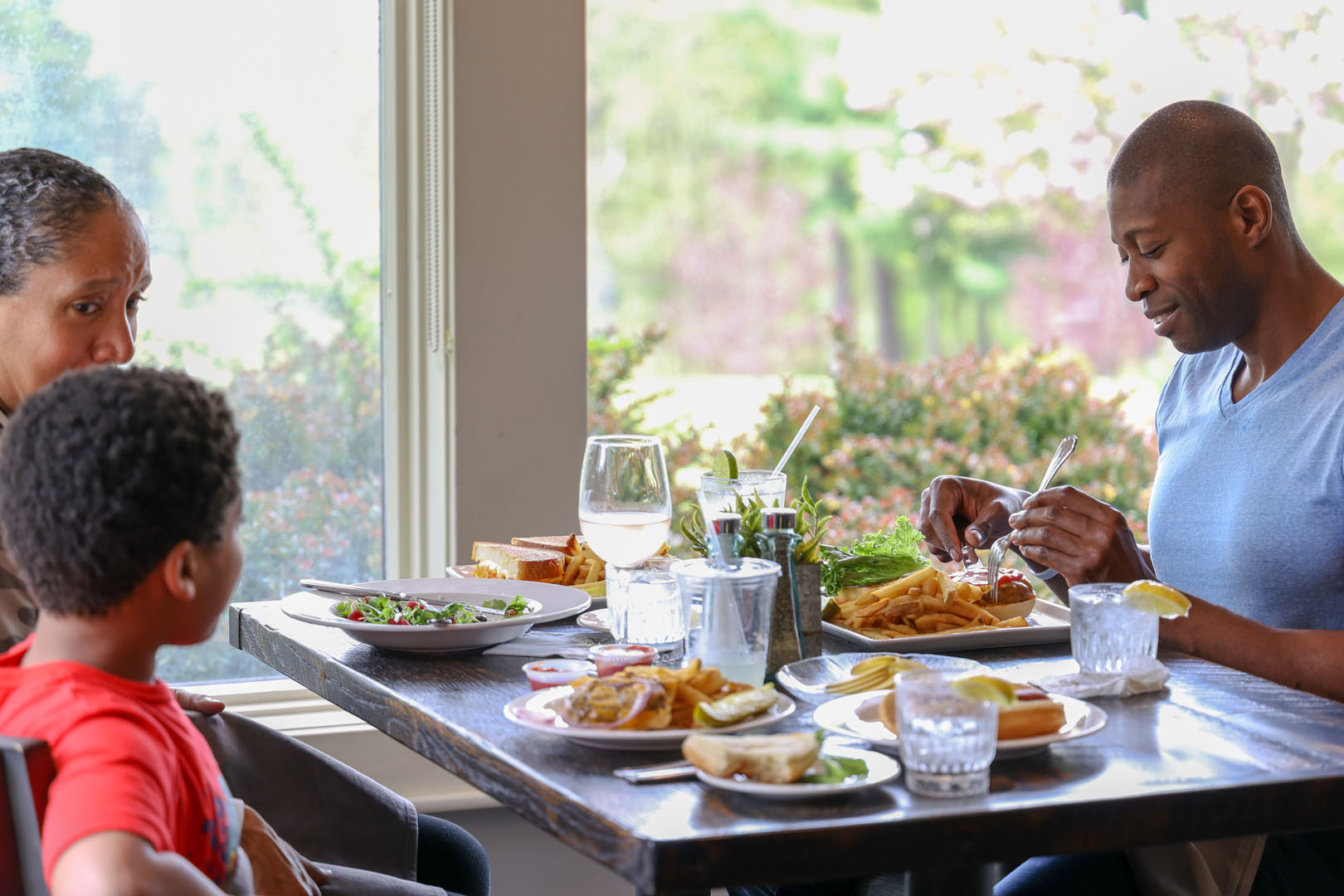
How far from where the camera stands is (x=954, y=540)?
1.94m

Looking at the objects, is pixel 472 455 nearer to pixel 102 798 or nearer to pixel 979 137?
pixel 102 798

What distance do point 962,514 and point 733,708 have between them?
89 centimetres

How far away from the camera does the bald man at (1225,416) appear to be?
179 centimetres

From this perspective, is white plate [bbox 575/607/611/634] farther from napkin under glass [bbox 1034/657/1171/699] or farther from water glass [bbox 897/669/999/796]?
water glass [bbox 897/669/999/796]

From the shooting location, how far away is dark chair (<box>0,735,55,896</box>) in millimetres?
935

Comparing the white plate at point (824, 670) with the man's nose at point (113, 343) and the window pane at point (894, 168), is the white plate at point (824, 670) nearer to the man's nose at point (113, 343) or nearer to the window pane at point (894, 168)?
the man's nose at point (113, 343)

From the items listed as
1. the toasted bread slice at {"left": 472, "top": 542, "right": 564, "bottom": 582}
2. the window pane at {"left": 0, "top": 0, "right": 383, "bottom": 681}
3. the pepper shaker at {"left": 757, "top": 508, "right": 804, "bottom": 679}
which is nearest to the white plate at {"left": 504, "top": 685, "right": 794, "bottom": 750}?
the pepper shaker at {"left": 757, "top": 508, "right": 804, "bottom": 679}

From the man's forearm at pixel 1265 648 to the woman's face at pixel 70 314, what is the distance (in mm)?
1306

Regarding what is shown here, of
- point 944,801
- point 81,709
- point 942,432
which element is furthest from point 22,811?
point 942,432

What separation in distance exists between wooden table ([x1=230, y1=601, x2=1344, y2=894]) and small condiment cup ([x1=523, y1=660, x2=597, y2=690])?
4 cm

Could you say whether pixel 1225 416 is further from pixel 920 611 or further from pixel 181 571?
pixel 181 571

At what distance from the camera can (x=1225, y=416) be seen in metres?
2.02

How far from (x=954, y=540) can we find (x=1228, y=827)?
89cm

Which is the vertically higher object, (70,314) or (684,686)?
(70,314)
